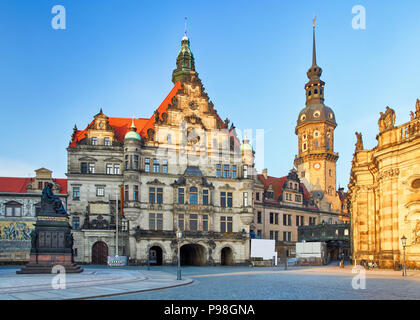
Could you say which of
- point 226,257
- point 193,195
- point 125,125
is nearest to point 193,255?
point 226,257

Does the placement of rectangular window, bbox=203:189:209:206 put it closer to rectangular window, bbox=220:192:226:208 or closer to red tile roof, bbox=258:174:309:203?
rectangular window, bbox=220:192:226:208

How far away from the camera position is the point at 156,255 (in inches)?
2576

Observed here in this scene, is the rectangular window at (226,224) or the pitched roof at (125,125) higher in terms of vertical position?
the pitched roof at (125,125)

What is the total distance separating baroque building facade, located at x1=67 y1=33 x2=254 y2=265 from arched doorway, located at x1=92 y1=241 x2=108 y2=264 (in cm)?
12

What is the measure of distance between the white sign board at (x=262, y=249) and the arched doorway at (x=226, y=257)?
3.93 m

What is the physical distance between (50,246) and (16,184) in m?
30.2

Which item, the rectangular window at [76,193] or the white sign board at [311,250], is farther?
the white sign board at [311,250]

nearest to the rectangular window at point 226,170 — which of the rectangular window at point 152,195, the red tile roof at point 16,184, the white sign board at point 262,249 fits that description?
the white sign board at point 262,249

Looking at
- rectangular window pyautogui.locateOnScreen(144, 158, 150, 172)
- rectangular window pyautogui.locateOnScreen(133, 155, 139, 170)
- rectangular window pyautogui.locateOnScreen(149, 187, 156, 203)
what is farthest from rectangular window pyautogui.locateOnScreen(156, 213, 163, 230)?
rectangular window pyautogui.locateOnScreen(133, 155, 139, 170)

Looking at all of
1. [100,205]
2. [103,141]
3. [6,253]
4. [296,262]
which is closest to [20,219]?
[6,253]

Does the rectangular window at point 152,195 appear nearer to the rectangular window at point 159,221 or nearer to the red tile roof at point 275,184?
the rectangular window at point 159,221

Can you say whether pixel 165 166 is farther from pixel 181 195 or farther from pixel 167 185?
pixel 181 195

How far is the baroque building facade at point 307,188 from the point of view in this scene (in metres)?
74.6

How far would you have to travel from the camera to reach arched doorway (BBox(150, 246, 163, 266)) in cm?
6086
